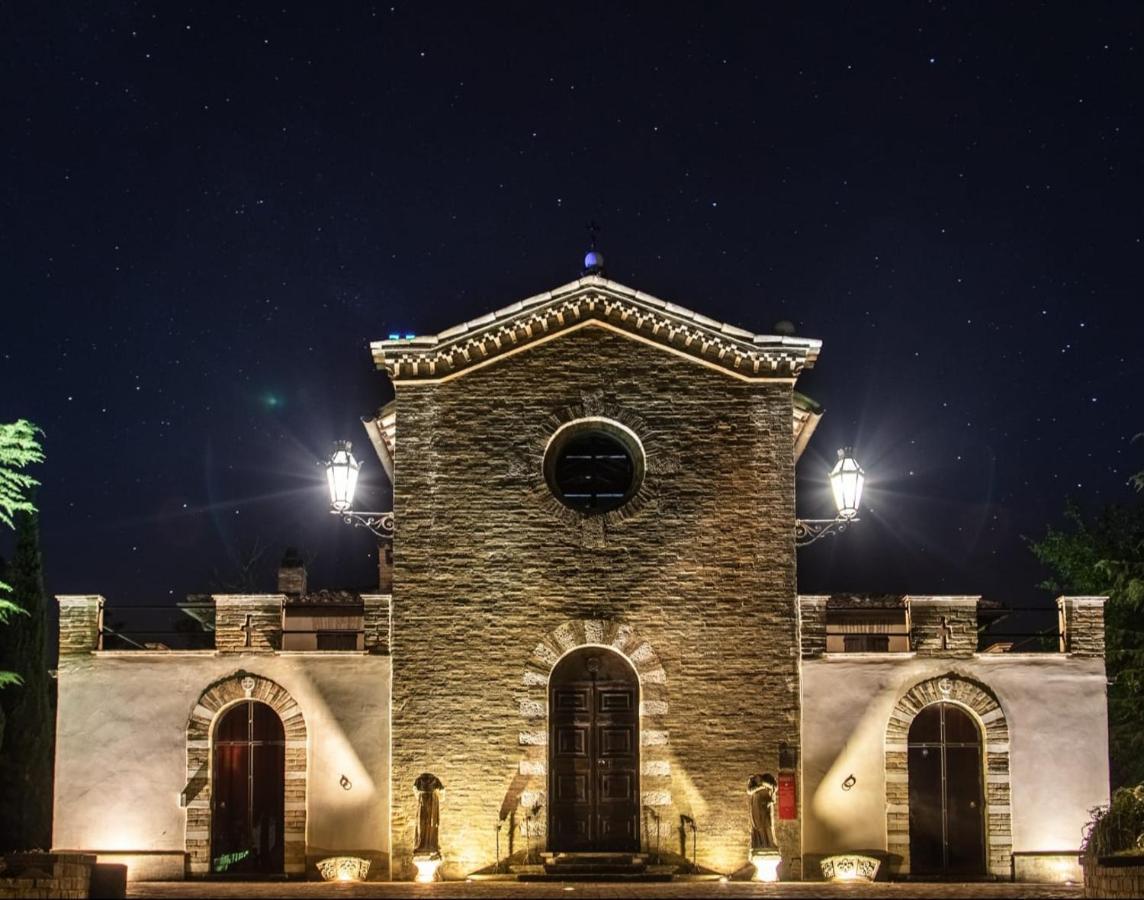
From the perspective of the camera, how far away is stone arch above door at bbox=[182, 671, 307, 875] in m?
21.1

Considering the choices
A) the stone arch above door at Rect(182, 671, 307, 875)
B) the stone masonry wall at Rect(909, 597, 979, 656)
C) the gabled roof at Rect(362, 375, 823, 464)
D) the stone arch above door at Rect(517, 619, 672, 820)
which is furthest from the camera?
the gabled roof at Rect(362, 375, 823, 464)

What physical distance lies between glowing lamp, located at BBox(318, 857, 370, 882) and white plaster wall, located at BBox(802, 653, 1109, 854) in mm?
5956

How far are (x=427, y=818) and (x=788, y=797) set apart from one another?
15.8ft

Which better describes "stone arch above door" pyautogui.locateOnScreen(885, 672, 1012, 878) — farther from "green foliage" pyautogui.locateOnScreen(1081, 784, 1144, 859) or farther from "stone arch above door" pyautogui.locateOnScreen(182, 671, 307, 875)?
"stone arch above door" pyautogui.locateOnScreen(182, 671, 307, 875)

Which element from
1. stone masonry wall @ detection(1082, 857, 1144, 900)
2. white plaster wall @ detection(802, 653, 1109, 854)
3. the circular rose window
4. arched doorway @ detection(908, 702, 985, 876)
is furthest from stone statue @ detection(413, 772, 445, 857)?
stone masonry wall @ detection(1082, 857, 1144, 900)

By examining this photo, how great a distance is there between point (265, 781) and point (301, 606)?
8.23 ft

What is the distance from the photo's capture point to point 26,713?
97.6 feet

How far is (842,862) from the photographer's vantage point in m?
20.6

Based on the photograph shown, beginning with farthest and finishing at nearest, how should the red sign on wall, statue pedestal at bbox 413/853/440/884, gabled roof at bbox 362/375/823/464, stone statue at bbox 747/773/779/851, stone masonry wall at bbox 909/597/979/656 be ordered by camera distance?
1. gabled roof at bbox 362/375/823/464
2. stone masonry wall at bbox 909/597/979/656
3. the red sign on wall
4. stone statue at bbox 747/773/779/851
5. statue pedestal at bbox 413/853/440/884

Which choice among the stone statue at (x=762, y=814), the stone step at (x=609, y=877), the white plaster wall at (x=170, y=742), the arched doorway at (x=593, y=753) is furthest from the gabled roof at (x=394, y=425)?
the stone step at (x=609, y=877)

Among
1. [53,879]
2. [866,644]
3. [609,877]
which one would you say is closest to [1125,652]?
[866,644]

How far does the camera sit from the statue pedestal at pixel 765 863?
2038cm

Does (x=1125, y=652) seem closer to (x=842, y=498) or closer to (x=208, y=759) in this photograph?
(x=842, y=498)

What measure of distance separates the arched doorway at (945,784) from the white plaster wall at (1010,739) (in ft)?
1.78
